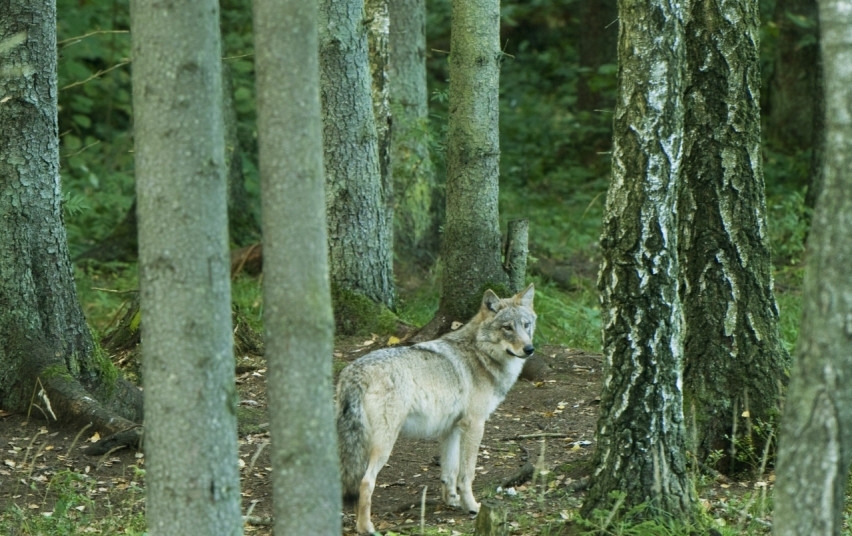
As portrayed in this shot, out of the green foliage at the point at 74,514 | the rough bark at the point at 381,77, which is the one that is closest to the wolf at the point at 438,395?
the green foliage at the point at 74,514

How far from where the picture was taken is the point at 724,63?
703 centimetres

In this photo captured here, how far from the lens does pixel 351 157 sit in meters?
10.6

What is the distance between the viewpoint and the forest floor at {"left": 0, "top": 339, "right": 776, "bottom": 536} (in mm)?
6551

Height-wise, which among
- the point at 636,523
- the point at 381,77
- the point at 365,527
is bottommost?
the point at 365,527

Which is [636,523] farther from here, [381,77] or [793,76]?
[793,76]

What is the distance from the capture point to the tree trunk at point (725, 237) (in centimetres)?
704

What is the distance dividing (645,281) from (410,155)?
869cm

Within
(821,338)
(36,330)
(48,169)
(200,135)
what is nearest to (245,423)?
(36,330)

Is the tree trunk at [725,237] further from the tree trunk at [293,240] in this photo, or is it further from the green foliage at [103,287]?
the green foliage at [103,287]

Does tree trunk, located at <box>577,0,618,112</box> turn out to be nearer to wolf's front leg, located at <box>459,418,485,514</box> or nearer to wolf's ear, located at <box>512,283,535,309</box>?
wolf's ear, located at <box>512,283,535,309</box>

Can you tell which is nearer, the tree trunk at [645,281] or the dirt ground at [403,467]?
the tree trunk at [645,281]

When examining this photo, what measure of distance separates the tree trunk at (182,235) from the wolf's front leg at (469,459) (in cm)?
300

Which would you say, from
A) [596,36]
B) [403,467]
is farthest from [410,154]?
[596,36]

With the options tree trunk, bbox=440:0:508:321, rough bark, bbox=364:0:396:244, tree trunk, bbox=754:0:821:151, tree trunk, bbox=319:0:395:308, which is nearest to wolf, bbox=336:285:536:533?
tree trunk, bbox=440:0:508:321
